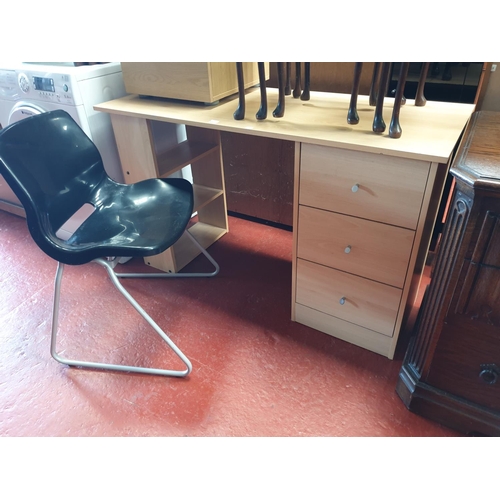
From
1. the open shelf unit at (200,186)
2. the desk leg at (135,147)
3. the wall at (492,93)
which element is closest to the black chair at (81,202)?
the desk leg at (135,147)

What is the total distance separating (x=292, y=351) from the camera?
1.46 meters

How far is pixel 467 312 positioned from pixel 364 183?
45 cm

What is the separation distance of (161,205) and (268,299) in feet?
2.08

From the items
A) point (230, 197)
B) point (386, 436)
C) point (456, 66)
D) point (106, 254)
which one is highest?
point (456, 66)

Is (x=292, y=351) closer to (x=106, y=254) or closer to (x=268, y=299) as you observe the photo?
(x=268, y=299)

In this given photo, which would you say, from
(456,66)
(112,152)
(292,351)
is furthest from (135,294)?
(456,66)

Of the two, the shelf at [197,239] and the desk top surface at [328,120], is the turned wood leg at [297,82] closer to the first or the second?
the desk top surface at [328,120]

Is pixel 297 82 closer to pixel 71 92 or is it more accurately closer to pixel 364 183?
pixel 364 183

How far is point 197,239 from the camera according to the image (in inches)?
83.2

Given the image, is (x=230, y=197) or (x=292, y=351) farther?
(x=230, y=197)

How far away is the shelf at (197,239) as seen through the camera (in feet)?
6.41

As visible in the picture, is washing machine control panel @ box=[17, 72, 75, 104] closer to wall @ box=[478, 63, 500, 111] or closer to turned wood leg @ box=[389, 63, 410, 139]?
turned wood leg @ box=[389, 63, 410, 139]

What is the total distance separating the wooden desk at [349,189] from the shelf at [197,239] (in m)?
0.47

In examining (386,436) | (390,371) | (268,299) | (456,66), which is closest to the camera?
(386,436)
